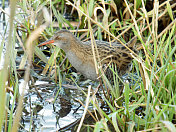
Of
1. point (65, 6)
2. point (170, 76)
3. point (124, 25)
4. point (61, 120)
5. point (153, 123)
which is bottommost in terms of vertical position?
point (61, 120)

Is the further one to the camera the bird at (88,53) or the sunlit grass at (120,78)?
the bird at (88,53)

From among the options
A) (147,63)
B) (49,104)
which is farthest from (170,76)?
(49,104)

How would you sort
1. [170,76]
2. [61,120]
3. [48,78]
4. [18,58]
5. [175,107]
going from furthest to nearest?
[18,58], [48,78], [61,120], [170,76], [175,107]

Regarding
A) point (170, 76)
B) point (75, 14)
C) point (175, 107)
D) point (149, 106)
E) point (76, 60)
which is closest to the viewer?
point (175, 107)

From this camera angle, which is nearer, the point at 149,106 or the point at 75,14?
the point at 149,106

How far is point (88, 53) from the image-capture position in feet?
11.2

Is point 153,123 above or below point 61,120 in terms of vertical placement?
above

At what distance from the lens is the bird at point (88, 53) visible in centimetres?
336

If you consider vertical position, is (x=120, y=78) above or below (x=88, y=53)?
below

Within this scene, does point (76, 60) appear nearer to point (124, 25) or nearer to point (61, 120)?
point (61, 120)

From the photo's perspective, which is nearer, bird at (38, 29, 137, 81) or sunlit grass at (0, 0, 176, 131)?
sunlit grass at (0, 0, 176, 131)

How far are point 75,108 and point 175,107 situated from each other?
49.9 inches

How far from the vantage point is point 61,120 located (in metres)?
2.96

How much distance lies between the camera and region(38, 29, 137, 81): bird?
11.0ft
